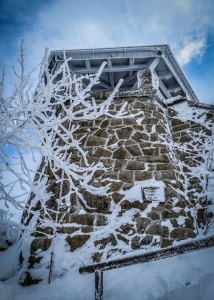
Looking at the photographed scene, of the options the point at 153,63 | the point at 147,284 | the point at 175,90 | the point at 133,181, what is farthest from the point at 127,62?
the point at 147,284

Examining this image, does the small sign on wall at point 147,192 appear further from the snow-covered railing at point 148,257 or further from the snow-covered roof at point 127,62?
the snow-covered roof at point 127,62

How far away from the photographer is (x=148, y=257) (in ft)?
5.38

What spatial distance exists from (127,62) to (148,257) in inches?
194

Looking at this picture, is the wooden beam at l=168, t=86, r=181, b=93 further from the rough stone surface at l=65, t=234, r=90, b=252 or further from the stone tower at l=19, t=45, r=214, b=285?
the rough stone surface at l=65, t=234, r=90, b=252

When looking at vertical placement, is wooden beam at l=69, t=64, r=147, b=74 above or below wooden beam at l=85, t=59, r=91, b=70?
below

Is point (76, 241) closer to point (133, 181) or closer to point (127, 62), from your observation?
point (133, 181)

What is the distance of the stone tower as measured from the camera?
3.14 meters

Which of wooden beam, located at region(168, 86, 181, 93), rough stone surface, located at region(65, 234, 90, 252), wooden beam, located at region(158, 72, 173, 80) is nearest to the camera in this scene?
rough stone surface, located at region(65, 234, 90, 252)

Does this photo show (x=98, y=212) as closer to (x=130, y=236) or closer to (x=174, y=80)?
(x=130, y=236)

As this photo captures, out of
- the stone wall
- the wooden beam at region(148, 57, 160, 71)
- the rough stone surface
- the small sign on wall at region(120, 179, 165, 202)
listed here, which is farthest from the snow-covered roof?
the rough stone surface

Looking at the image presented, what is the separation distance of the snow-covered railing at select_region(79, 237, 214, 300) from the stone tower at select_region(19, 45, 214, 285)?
142 centimetres

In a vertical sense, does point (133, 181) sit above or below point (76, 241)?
above

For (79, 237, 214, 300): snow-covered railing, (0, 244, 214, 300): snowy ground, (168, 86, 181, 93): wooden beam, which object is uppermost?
(168, 86, 181, 93): wooden beam

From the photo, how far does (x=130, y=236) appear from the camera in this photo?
124 inches
